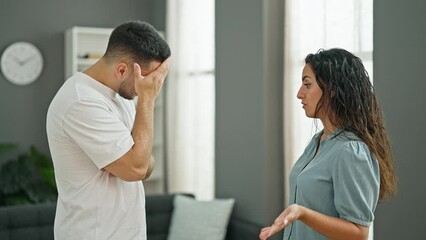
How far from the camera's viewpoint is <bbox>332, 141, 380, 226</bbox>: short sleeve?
1.77 m

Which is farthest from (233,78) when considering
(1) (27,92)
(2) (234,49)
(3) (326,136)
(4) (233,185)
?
(3) (326,136)

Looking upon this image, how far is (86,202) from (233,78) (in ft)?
7.84

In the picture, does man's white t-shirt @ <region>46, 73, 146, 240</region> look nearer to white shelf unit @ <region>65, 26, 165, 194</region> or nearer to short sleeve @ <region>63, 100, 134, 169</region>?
short sleeve @ <region>63, 100, 134, 169</region>

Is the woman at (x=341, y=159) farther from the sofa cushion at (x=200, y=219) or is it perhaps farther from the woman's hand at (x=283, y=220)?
the sofa cushion at (x=200, y=219)

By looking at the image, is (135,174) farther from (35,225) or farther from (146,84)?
(35,225)

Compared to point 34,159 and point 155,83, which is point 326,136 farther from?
point 34,159

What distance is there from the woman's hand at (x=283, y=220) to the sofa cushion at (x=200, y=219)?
2.56m

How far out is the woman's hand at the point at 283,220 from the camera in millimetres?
1580

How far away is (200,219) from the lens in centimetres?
428

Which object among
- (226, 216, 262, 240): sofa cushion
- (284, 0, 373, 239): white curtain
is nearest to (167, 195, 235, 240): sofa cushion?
(226, 216, 262, 240): sofa cushion

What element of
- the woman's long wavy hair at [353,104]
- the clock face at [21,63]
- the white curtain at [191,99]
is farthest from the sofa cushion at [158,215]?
the woman's long wavy hair at [353,104]

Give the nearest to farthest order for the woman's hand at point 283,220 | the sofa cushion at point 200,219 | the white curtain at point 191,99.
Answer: the woman's hand at point 283,220, the sofa cushion at point 200,219, the white curtain at point 191,99

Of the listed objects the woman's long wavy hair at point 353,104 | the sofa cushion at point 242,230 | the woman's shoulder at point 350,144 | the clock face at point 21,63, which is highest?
the clock face at point 21,63

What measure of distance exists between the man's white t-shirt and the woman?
583mm
